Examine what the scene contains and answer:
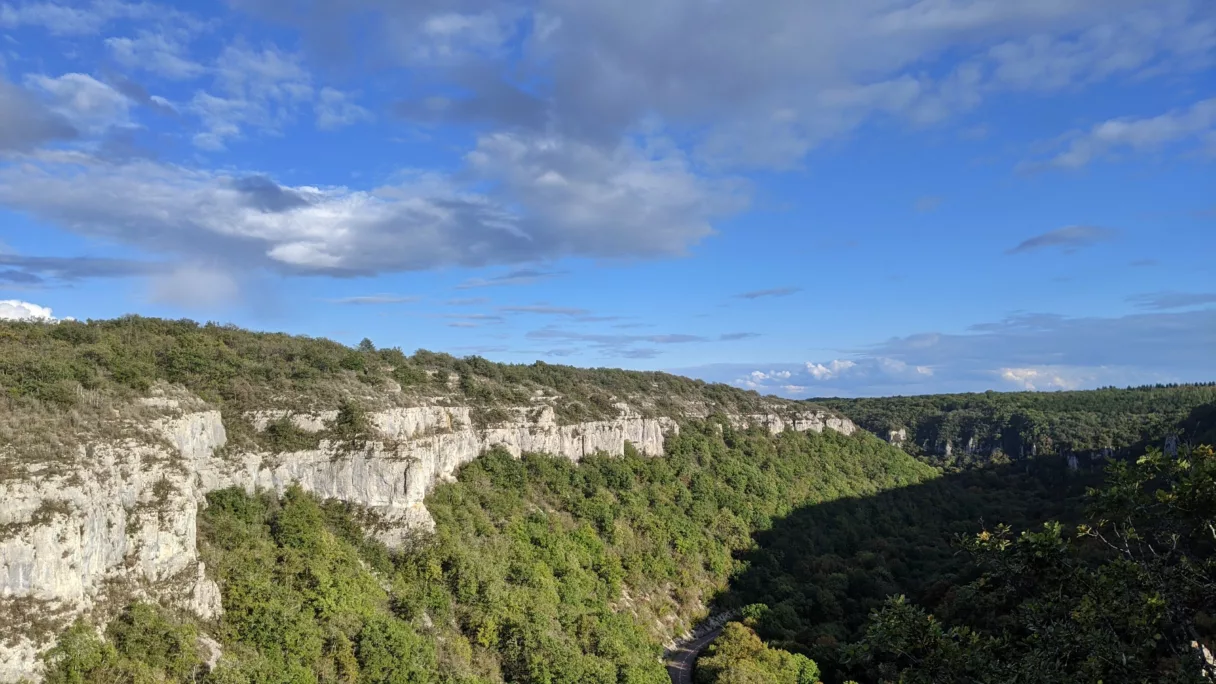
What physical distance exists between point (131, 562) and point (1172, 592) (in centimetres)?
3392

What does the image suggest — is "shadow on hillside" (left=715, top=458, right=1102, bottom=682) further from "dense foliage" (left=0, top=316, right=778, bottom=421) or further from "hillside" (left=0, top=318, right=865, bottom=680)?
"dense foliage" (left=0, top=316, right=778, bottom=421)

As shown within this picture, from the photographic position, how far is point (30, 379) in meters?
32.0

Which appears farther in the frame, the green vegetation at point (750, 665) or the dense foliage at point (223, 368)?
the green vegetation at point (750, 665)

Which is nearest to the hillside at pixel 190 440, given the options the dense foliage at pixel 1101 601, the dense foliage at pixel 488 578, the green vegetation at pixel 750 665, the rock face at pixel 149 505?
the rock face at pixel 149 505

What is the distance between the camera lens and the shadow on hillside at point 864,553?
177ft

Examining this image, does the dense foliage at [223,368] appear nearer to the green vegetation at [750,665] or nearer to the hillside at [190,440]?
the hillside at [190,440]

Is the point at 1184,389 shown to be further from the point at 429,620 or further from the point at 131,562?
the point at 131,562

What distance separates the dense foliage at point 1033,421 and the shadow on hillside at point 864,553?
48.6ft

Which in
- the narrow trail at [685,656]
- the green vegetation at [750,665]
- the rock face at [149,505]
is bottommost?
Answer: the narrow trail at [685,656]

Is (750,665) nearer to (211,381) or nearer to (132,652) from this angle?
(132,652)

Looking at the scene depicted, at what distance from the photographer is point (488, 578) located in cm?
4038

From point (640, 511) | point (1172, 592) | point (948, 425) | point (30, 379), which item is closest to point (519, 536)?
point (640, 511)

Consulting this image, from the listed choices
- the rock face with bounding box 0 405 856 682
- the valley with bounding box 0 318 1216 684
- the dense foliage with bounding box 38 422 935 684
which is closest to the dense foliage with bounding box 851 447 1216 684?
the valley with bounding box 0 318 1216 684

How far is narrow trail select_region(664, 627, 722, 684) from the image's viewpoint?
46.4m
